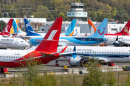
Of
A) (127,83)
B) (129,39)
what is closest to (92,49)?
(127,83)

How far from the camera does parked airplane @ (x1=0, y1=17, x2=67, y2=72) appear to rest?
44556mm

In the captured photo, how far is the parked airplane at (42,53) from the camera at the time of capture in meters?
44.6

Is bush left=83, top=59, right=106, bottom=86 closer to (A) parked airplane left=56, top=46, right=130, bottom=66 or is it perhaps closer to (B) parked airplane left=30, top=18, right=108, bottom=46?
(A) parked airplane left=56, top=46, right=130, bottom=66

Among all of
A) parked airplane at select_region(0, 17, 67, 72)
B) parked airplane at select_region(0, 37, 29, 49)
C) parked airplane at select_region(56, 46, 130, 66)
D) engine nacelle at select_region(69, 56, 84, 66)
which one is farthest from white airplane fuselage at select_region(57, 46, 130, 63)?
parked airplane at select_region(0, 37, 29, 49)

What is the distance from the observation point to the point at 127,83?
32.6m

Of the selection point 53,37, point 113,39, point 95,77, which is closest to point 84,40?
point 113,39

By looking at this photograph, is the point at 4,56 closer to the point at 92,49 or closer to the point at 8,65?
the point at 8,65

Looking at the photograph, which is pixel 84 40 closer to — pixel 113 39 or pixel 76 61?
pixel 113 39

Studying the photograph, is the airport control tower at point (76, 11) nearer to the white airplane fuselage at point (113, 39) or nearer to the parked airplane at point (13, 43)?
the white airplane fuselage at point (113, 39)

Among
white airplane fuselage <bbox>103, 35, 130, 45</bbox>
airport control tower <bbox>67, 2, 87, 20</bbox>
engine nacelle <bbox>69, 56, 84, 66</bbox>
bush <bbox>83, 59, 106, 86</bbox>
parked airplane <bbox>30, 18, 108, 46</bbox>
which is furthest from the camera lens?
airport control tower <bbox>67, 2, 87, 20</bbox>

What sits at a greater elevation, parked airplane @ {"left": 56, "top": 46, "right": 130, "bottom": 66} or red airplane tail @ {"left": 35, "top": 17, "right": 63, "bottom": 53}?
red airplane tail @ {"left": 35, "top": 17, "right": 63, "bottom": 53}

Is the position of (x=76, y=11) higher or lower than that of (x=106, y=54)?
higher

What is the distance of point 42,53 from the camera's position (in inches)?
1757

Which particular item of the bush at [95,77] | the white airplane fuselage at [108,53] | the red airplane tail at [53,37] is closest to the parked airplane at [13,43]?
the white airplane fuselage at [108,53]
